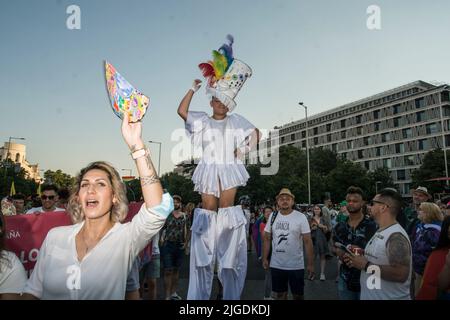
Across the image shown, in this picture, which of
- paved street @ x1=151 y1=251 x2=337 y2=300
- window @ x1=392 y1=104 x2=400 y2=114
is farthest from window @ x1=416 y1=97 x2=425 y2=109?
paved street @ x1=151 y1=251 x2=337 y2=300

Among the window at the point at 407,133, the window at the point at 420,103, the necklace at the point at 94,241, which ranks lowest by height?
the necklace at the point at 94,241

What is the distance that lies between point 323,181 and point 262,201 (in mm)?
15849

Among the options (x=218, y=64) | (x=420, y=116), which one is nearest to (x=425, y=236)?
(x=218, y=64)

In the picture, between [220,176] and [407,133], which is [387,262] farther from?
[407,133]

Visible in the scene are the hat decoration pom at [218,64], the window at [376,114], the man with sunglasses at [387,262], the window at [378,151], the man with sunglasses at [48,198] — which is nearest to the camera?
the man with sunglasses at [387,262]

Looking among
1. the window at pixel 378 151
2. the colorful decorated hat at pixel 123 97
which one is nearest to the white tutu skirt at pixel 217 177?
the colorful decorated hat at pixel 123 97

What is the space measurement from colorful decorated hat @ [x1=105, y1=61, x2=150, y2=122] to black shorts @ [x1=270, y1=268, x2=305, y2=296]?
4757 mm

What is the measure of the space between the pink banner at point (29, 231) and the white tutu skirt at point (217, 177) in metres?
1.71

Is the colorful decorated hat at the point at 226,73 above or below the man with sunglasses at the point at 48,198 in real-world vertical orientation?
above

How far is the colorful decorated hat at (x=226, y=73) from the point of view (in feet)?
12.3

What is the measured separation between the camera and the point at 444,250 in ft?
13.2

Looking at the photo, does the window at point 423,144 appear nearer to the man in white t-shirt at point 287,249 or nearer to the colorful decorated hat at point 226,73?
the man in white t-shirt at point 287,249

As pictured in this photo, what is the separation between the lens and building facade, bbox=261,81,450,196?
230 ft

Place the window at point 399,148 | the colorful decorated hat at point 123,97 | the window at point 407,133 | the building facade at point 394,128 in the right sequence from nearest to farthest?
the colorful decorated hat at point 123,97
the building facade at point 394,128
the window at point 407,133
the window at point 399,148
